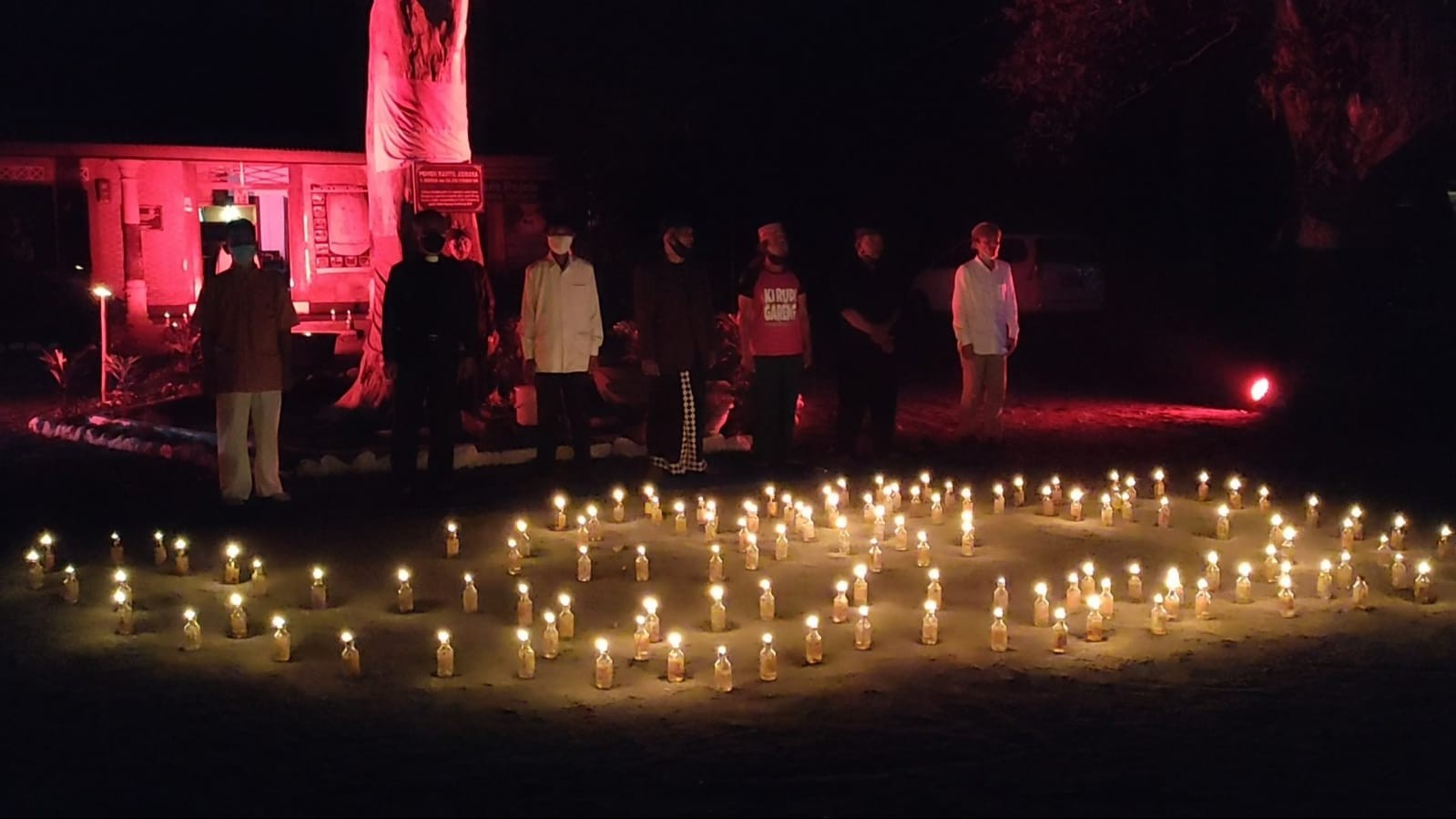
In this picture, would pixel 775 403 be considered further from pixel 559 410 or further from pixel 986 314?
pixel 986 314

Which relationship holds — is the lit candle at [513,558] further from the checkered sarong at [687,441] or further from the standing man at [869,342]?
the standing man at [869,342]

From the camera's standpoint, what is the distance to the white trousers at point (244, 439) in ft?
38.0

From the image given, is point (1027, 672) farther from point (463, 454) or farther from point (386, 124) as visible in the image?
point (386, 124)

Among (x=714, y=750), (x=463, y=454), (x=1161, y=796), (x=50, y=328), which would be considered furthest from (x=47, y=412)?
(x=1161, y=796)

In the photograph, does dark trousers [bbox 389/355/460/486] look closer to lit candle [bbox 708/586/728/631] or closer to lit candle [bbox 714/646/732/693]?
lit candle [bbox 708/586/728/631]

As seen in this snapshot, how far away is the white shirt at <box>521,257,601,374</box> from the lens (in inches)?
488

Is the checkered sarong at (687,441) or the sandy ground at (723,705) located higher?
the checkered sarong at (687,441)

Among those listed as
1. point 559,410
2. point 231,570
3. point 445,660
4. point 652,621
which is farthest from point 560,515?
point 445,660

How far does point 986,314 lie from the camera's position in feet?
46.5

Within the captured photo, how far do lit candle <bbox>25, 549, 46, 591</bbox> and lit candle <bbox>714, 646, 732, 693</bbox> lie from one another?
4413 mm

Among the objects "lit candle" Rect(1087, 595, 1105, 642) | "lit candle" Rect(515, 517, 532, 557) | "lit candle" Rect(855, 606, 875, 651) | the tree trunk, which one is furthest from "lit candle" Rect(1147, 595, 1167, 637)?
the tree trunk

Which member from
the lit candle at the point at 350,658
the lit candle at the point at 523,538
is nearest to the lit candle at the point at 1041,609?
the lit candle at the point at 523,538

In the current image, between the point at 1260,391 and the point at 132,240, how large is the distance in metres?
19.0

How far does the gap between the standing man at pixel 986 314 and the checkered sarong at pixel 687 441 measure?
107 inches
